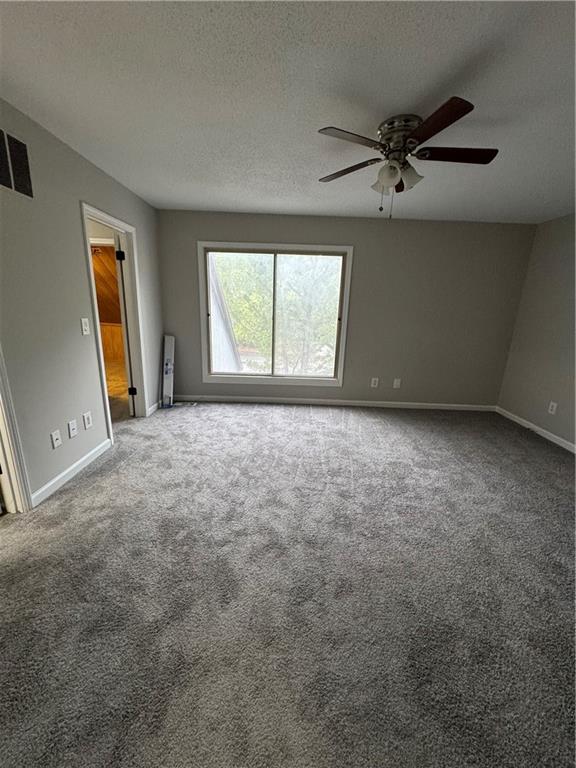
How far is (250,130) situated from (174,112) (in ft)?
1.43

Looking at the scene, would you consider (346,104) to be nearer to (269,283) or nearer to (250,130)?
(250,130)

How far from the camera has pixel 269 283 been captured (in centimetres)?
377

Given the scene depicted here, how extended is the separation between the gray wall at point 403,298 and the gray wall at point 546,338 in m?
0.14

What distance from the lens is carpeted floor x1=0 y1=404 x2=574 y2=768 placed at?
0.96 meters

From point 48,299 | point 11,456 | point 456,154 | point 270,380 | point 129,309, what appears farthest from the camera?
point 270,380

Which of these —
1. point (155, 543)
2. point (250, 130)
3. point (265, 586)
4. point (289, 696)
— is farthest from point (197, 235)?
point (289, 696)

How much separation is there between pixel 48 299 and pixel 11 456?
1.03m

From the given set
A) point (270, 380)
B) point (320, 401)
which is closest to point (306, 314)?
point (270, 380)

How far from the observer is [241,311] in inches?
153

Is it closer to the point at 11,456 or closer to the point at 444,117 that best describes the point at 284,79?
the point at 444,117

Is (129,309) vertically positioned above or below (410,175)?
below

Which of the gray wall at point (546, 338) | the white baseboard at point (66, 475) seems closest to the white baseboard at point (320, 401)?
the gray wall at point (546, 338)

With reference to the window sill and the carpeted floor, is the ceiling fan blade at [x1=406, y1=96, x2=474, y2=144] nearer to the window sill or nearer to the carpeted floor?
the carpeted floor

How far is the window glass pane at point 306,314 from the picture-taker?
373 centimetres
